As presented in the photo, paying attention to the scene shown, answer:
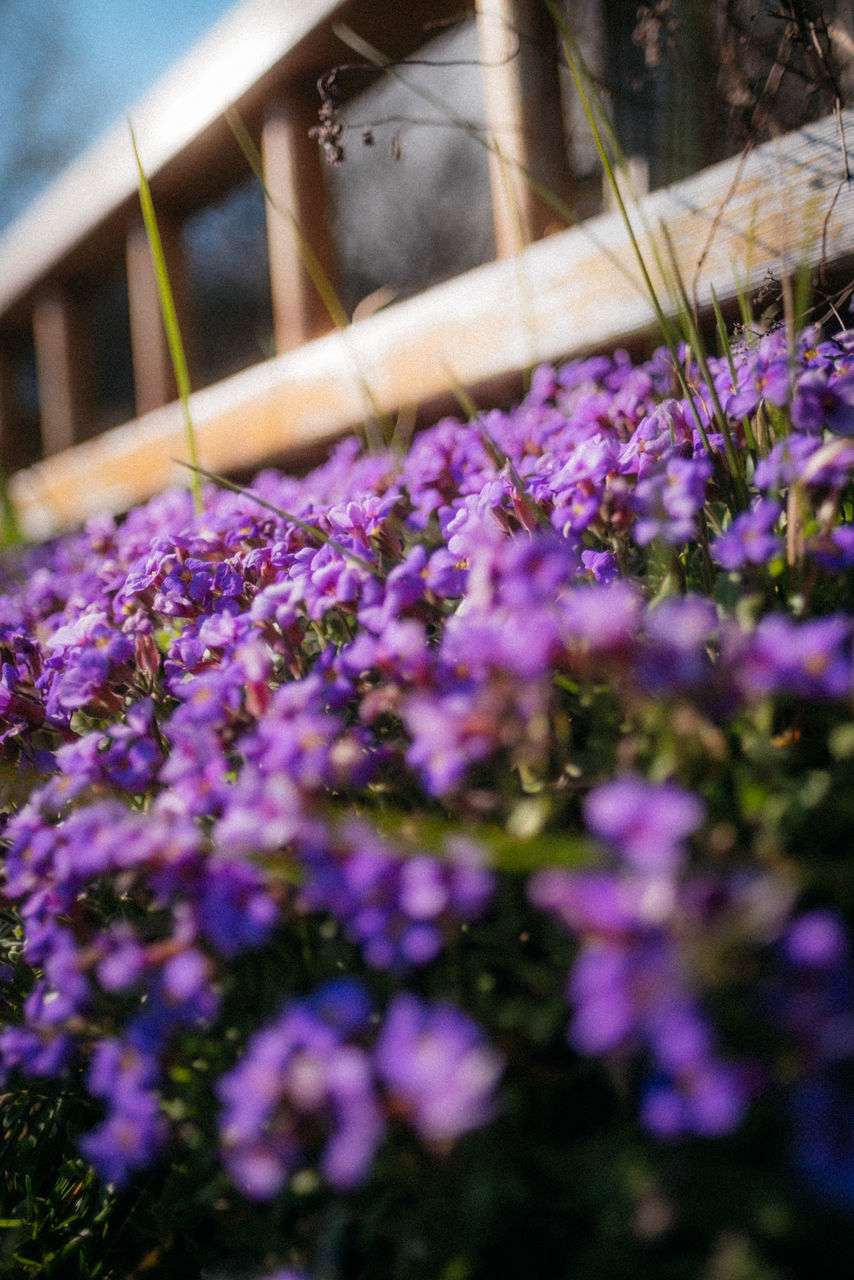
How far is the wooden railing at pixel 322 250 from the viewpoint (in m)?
2.77

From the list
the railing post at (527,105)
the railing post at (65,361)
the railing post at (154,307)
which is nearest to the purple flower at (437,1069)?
the railing post at (527,105)

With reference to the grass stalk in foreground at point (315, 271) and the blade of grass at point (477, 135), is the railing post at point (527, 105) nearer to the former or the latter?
the blade of grass at point (477, 135)

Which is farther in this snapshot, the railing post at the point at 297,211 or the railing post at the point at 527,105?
the railing post at the point at 297,211

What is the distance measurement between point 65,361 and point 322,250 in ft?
11.5

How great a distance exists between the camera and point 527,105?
11.7 ft

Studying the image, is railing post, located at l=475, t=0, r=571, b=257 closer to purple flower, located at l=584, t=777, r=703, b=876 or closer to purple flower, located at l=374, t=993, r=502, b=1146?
purple flower, located at l=584, t=777, r=703, b=876

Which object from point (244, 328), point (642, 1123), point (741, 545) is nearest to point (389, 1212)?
point (642, 1123)

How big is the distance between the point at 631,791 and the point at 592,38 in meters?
4.36

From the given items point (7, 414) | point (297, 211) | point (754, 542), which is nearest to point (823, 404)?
point (754, 542)

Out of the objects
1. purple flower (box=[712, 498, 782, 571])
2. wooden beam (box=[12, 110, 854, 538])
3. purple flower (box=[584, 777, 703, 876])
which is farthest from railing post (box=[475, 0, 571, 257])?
purple flower (box=[584, 777, 703, 876])

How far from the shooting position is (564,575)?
1214 millimetres

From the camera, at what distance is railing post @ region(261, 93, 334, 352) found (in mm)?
4660

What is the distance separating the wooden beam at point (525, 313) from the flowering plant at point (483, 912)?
833mm

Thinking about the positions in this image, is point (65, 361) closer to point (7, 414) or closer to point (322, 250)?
point (7, 414)
